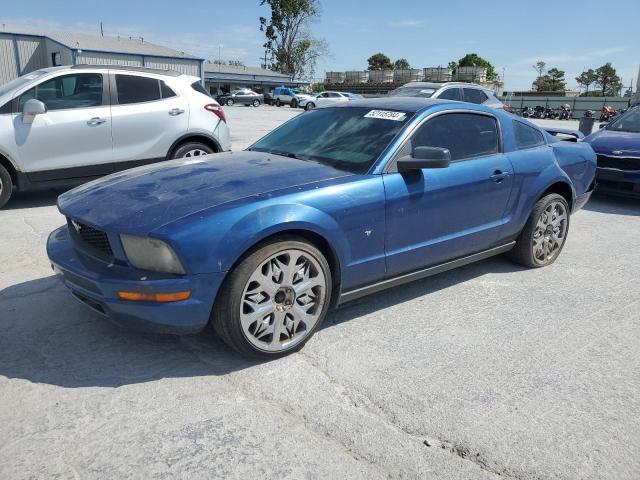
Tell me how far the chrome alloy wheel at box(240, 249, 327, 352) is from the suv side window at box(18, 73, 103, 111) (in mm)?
4839

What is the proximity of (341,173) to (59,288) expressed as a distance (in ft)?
7.65

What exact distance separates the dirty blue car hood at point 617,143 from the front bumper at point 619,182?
0.85 ft

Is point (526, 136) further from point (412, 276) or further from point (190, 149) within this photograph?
point (190, 149)

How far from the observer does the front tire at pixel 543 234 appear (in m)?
4.79

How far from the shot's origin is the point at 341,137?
13.4ft

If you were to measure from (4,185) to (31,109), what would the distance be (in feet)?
3.14

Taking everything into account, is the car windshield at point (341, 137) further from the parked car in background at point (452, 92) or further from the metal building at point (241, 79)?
the metal building at point (241, 79)

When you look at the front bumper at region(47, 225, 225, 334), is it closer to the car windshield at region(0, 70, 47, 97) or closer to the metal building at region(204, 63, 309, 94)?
the car windshield at region(0, 70, 47, 97)

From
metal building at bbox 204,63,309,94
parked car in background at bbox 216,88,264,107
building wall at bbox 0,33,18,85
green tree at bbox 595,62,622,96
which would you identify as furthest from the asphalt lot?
green tree at bbox 595,62,622,96

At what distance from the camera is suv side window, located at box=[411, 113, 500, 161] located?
3999 millimetres

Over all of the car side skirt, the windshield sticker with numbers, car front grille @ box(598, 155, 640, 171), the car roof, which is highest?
the car roof

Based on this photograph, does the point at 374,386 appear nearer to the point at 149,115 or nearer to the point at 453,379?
the point at 453,379

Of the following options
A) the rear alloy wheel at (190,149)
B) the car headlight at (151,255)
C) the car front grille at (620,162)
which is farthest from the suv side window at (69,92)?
the car front grille at (620,162)

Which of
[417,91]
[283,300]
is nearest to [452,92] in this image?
[417,91]
